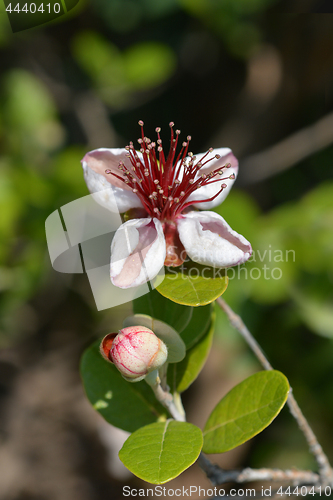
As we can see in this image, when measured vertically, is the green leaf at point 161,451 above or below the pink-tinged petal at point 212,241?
below

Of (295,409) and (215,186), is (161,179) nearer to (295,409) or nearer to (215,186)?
(215,186)

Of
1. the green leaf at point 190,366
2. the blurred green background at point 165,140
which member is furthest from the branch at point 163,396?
the blurred green background at point 165,140

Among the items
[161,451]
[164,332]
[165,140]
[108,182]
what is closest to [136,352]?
[164,332]

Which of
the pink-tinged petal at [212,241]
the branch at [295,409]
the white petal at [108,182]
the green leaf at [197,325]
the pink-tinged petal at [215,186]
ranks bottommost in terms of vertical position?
the branch at [295,409]

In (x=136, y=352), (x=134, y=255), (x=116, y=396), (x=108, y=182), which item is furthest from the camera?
(x=116, y=396)

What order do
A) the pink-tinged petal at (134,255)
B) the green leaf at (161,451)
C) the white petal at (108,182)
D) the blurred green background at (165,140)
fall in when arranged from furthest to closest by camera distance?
the blurred green background at (165,140) < the white petal at (108,182) < the pink-tinged petal at (134,255) < the green leaf at (161,451)

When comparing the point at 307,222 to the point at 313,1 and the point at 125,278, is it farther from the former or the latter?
the point at 313,1

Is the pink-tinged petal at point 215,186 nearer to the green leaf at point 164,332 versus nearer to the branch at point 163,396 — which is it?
the green leaf at point 164,332

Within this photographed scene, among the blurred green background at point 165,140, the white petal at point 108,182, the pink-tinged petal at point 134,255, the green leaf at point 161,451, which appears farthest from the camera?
the blurred green background at point 165,140
